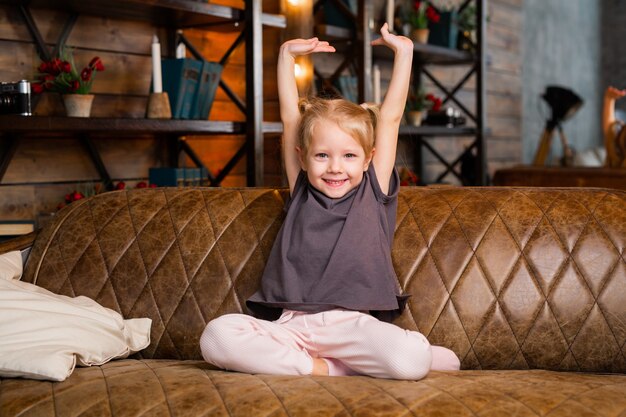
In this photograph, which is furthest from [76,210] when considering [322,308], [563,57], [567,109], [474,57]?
[563,57]

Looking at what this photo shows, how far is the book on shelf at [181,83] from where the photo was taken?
10.4 feet

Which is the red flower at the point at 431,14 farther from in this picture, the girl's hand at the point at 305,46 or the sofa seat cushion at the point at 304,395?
the sofa seat cushion at the point at 304,395

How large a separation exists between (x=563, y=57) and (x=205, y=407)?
655cm

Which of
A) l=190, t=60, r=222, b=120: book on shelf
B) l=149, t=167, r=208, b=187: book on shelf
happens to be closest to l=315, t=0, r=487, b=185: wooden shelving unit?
l=190, t=60, r=222, b=120: book on shelf

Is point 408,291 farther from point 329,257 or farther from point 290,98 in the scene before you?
point 290,98

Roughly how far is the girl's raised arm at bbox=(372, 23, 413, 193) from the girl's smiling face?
7 centimetres

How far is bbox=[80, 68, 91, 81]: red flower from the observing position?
2.91 m

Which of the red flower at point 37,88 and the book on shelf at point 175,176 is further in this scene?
the book on shelf at point 175,176

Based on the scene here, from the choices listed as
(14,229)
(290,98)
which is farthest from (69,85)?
(290,98)

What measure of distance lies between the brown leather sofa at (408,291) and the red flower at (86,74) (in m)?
0.73

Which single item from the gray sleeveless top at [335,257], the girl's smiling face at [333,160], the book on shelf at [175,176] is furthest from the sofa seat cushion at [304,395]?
the book on shelf at [175,176]

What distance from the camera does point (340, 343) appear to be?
190 cm

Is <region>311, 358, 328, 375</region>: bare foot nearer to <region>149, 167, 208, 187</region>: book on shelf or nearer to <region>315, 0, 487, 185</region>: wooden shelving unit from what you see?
<region>149, 167, 208, 187</region>: book on shelf

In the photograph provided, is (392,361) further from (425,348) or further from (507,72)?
(507,72)
